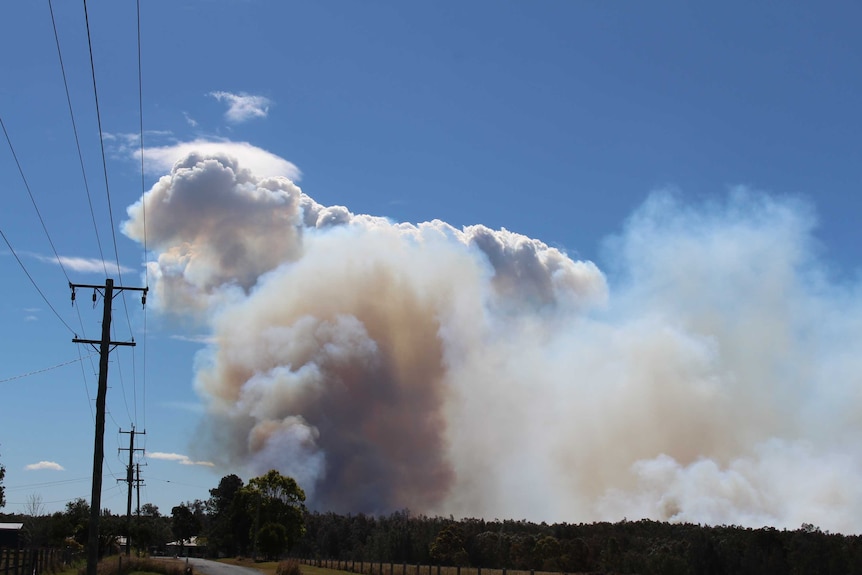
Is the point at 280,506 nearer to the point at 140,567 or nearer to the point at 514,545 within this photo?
the point at 514,545

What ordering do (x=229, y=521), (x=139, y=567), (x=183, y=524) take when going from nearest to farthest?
(x=139, y=567)
(x=229, y=521)
(x=183, y=524)

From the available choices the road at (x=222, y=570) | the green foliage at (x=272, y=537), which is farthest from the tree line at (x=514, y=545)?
the road at (x=222, y=570)

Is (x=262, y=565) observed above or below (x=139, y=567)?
below

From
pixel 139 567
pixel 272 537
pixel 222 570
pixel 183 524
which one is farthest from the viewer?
pixel 183 524

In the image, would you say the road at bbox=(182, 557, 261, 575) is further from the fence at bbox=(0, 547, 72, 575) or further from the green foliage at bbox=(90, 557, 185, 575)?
the fence at bbox=(0, 547, 72, 575)

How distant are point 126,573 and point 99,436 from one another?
658 inches

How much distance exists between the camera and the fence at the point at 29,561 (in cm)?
3750

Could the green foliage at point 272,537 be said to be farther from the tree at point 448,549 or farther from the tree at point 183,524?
the tree at point 183,524

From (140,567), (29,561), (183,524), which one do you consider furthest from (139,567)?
(183,524)

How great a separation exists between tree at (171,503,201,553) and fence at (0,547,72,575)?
359 ft

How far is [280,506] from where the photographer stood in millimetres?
101562

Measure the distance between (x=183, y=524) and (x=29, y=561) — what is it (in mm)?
134464

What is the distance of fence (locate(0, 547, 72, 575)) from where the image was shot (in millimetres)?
37500

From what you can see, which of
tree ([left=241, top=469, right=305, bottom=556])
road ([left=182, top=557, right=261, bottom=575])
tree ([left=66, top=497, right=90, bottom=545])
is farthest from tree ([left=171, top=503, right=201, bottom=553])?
road ([left=182, top=557, right=261, bottom=575])
